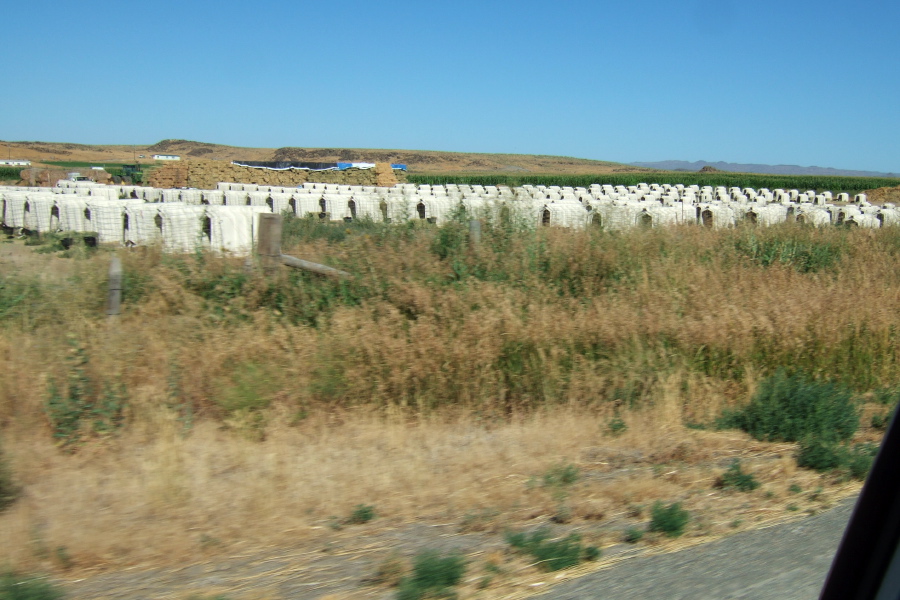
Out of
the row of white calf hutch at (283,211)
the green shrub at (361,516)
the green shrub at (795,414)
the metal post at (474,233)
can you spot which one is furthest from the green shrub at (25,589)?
the metal post at (474,233)

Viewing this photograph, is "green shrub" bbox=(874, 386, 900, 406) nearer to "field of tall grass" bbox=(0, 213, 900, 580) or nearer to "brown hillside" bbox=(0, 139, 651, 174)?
"field of tall grass" bbox=(0, 213, 900, 580)

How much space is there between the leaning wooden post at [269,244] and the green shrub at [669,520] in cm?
→ 534

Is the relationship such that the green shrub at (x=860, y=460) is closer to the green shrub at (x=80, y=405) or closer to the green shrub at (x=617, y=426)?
the green shrub at (x=617, y=426)

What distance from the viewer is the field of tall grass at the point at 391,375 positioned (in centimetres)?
470

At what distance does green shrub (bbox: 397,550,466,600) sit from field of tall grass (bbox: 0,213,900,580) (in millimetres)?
756

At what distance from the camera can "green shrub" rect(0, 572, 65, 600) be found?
342cm

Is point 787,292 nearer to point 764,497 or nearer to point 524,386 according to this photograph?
point 524,386

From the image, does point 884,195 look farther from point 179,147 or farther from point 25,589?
point 179,147

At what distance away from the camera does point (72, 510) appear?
180 inches

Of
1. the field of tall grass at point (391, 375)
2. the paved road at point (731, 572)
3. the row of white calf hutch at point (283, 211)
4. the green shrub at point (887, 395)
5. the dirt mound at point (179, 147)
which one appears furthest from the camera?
the dirt mound at point (179, 147)

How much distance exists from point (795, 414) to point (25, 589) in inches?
215

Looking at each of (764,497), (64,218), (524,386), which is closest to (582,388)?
(524,386)

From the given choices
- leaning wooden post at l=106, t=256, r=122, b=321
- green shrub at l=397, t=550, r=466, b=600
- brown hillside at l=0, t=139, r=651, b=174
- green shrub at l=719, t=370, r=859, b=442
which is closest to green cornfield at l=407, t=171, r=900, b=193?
brown hillside at l=0, t=139, r=651, b=174

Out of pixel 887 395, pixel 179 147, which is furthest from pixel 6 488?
pixel 179 147
